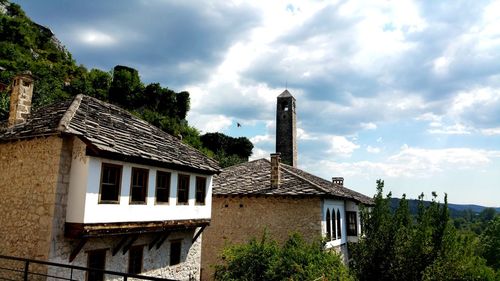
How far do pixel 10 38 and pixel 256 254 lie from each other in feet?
178

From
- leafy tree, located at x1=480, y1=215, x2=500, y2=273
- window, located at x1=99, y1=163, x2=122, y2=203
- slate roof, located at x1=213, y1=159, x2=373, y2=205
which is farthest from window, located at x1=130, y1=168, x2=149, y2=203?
leafy tree, located at x1=480, y1=215, x2=500, y2=273

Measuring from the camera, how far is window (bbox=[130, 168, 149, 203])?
1268cm

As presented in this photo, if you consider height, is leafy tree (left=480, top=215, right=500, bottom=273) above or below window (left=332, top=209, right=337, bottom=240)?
below

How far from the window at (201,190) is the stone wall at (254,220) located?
386 centimetres

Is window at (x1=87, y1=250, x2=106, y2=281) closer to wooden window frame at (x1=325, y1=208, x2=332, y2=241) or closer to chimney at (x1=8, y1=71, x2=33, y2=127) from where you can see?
chimney at (x1=8, y1=71, x2=33, y2=127)

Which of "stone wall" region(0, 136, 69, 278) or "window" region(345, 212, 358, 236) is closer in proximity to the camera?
"stone wall" region(0, 136, 69, 278)

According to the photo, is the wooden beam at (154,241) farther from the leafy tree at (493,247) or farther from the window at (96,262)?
the leafy tree at (493,247)

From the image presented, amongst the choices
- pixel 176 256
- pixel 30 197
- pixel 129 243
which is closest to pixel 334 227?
pixel 176 256

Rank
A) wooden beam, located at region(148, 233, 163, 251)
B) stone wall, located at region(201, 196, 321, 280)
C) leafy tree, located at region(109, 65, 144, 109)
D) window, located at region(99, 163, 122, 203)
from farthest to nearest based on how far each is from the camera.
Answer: leafy tree, located at region(109, 65, 144, 109), stone wall, located at region(201, 196, 321, 280), wooden beam, located at region(148, 233, 163, 251), window, located at region(99, 163, 122, 203)

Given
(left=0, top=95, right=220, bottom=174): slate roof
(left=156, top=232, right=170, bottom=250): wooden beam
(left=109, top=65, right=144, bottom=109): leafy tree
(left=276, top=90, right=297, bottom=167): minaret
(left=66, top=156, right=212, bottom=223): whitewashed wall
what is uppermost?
(left=109, top=65, right=144, bottom=109): leafy tree

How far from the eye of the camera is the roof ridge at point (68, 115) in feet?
35.1

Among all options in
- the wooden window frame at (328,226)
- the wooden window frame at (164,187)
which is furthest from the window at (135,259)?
the wooden window frame at (328,226)

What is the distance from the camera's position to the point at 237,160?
5078 centimetres

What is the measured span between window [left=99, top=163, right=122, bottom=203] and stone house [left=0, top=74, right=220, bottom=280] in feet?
0.11
